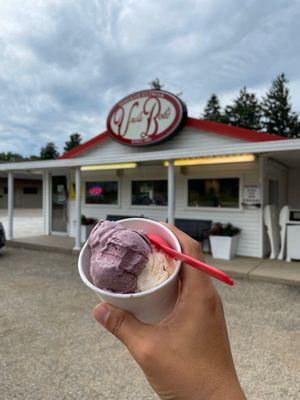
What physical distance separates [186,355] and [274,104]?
1726 inches

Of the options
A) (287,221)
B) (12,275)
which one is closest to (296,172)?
(287,221)

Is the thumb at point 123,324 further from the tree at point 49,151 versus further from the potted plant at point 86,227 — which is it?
the tree at point 49,151

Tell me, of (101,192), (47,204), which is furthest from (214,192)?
(47,204)

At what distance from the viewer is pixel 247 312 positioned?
4.26 metres

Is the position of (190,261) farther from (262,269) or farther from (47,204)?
(47,204)

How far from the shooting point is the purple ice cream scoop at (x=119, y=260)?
849 millimetres

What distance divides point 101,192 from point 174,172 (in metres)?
2.95

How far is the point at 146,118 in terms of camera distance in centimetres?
900

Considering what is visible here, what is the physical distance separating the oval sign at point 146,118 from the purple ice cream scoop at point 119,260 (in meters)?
7.85

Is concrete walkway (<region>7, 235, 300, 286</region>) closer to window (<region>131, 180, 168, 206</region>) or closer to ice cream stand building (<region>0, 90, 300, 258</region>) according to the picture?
ice cream stand building (<region>0, 90, 300, 258</region>)

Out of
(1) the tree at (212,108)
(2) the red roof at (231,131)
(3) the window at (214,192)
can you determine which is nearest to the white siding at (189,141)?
(2) the red roof at (231,131)

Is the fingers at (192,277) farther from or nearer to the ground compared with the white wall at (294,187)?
nearer to the ground

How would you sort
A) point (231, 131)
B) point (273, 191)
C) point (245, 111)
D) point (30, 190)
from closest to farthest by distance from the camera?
1. point (231, 131)
2. point (273, 191)
3. point (30, 190)
4. point (245, 111)

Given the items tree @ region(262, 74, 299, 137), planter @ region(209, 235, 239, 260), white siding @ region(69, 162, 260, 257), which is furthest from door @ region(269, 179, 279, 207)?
tree @ region(262, 74, 299, 137)
